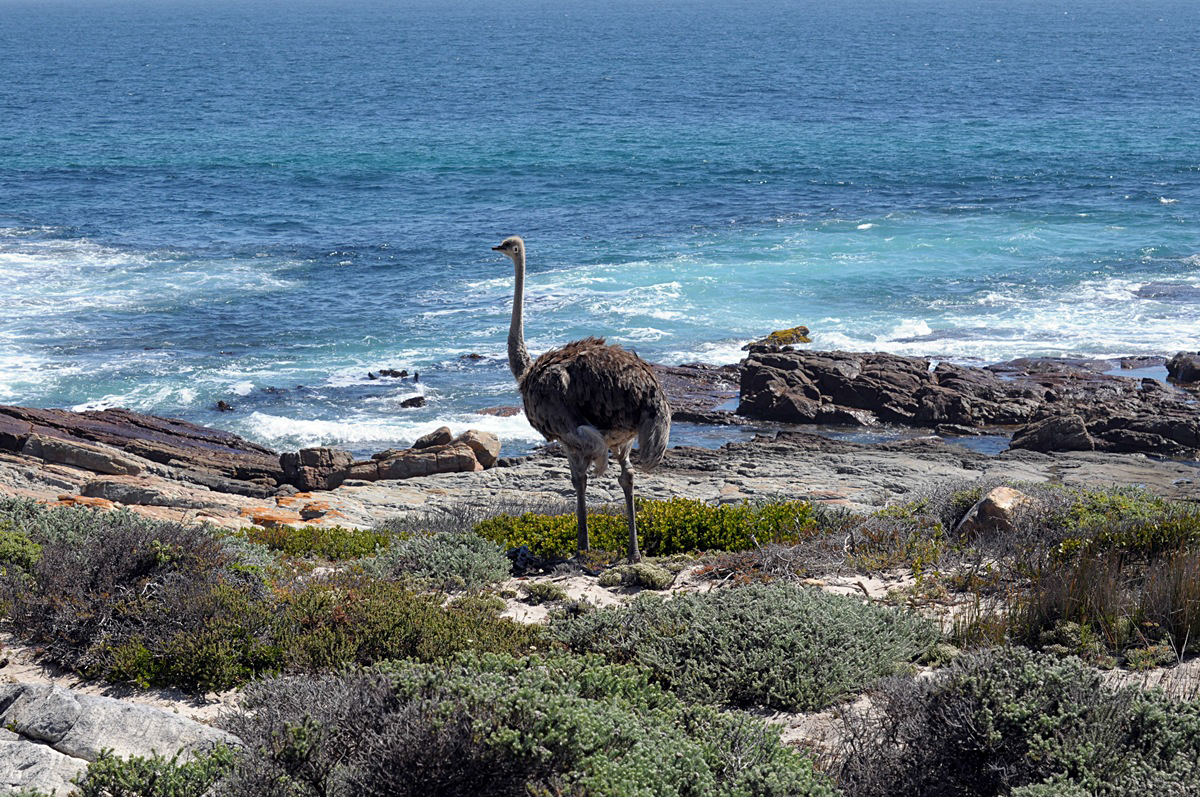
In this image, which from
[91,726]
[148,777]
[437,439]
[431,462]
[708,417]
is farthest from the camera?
[708,417]

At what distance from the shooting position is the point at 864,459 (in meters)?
20.1

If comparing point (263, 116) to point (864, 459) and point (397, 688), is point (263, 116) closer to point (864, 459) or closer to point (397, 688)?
point (864, 459)

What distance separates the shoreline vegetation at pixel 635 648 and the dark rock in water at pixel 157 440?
15.8 feet

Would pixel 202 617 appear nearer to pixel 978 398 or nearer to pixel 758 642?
pixel 758 642

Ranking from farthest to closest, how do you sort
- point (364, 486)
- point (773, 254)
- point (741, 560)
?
point (773, 254), point (364, 486), point (741, 560)

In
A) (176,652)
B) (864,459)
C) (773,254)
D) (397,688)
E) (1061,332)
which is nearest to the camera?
(397,688)

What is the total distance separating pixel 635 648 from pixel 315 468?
11.1m

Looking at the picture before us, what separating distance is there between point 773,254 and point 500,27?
155m

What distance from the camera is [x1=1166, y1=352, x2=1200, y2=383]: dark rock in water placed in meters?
24.2

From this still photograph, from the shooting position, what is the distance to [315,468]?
696 inches

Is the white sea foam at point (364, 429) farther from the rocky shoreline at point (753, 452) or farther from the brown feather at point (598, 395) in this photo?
the brown feather at point (598, 395)

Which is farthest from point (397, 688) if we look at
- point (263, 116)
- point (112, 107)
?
point (112, 107)

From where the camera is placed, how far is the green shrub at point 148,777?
518 cm

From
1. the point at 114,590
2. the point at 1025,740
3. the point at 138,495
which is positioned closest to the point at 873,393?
the point at 138,495
